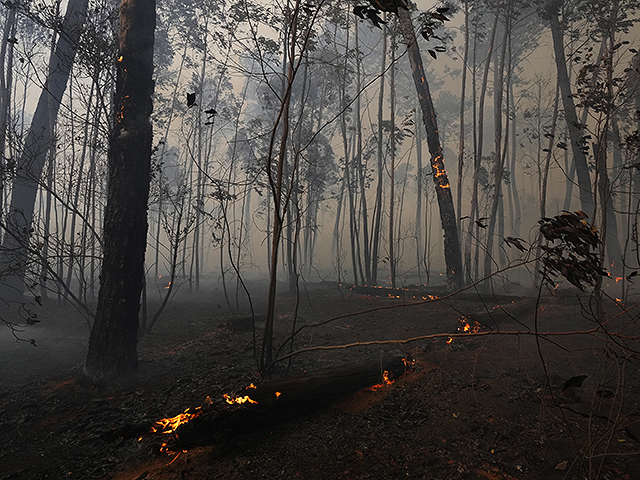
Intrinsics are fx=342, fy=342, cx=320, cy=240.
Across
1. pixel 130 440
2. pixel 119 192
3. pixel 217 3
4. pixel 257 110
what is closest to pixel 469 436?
pixel 130 440

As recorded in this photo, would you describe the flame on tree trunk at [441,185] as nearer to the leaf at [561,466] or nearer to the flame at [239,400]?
the leaf at [561,466]

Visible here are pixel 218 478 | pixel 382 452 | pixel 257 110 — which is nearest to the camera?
pixel 218 478

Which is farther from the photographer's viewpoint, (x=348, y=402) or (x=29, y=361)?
(x=29, y=361)

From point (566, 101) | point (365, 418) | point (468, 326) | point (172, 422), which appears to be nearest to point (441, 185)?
point (468, 326)

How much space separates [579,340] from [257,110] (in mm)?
32537

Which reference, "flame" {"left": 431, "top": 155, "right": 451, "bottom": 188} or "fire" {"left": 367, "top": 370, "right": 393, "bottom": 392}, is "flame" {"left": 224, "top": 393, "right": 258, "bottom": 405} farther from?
"flame" {"left": 431, "top": 155, "right": 451, "bottom": 188}

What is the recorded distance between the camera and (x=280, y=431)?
2953mm

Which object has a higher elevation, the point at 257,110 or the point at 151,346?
the point at 257,110

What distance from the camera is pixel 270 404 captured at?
119 inches

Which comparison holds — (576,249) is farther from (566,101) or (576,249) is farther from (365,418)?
(566,101)

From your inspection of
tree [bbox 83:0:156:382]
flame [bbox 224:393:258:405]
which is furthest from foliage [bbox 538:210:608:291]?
tree [bbox 83:0:156:382]

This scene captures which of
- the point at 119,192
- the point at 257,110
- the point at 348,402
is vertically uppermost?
the point at 257,110

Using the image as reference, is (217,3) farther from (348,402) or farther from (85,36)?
(348,402)

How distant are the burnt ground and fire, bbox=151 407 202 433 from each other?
0.11 meters
